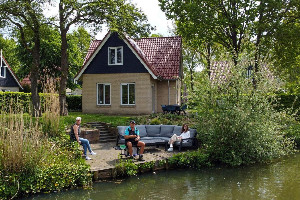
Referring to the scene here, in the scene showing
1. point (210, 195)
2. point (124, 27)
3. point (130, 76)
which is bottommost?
point (210, 195)

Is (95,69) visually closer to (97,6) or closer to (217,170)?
(97,6)

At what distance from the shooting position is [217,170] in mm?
12062

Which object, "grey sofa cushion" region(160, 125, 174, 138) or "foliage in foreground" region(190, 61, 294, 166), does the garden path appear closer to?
"grey sofa cushion" region(160, 125, 174, 138)

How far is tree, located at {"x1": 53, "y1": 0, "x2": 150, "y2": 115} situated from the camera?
19.0 meters

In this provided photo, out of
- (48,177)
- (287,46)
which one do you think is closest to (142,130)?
(48,177)

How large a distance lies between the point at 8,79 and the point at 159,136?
26498 millimetres

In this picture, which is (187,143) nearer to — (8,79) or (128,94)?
(128,94)

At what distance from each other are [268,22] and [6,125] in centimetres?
1901

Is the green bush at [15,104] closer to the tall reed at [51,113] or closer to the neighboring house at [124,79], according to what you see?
the tall reed at [51,113]

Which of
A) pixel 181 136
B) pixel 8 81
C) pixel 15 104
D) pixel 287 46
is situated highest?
pixel 287 46

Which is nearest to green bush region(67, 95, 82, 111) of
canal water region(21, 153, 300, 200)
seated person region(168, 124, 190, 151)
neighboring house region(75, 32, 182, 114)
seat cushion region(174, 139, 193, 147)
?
neighboring house region(75, 32, 182, 114)

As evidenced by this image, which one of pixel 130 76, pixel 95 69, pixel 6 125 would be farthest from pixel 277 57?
pixel 6 125

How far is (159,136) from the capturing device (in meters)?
15.5

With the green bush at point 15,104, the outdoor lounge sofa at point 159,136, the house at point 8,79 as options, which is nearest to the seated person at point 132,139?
the outdoor lounge sofa at point 159,136
